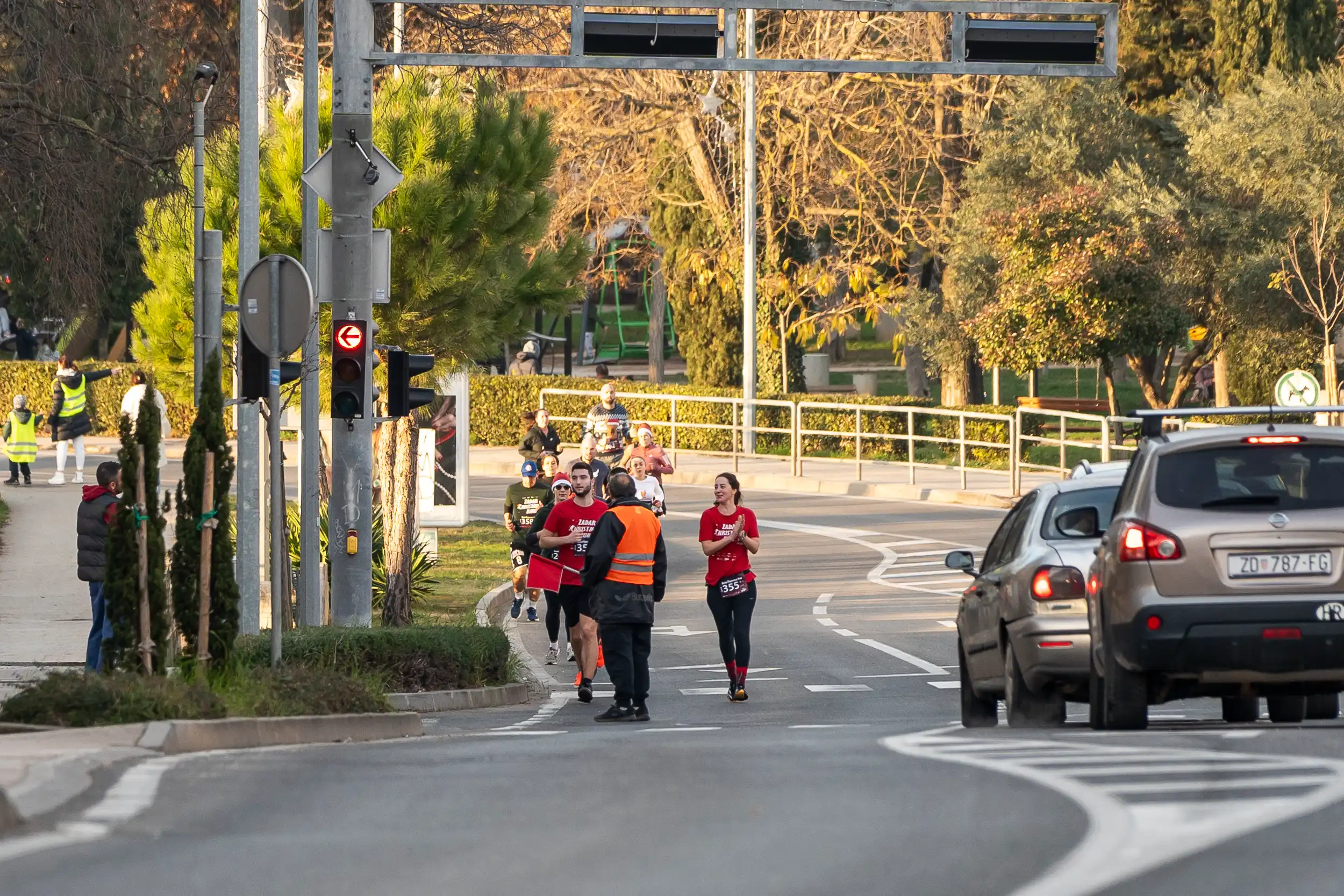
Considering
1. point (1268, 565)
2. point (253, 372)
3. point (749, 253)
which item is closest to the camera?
point (1268, 565)

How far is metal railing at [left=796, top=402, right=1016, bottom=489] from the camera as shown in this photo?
114 ft

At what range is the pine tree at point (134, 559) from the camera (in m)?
12.7

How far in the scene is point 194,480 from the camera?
13.3 meters

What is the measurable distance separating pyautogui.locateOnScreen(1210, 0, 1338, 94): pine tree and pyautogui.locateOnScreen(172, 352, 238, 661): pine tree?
3373 cm

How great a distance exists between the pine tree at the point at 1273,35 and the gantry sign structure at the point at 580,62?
26.9 meters

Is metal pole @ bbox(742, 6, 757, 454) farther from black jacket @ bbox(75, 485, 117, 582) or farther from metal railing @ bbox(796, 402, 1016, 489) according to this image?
black jacket @ bbox(75, 485, 117, 582)

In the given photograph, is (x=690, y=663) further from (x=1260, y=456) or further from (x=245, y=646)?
(x=1260, y=456)

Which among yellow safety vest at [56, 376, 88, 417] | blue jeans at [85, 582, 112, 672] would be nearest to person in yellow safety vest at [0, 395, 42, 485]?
yellow safety vest at [56, 376, 88, 417]

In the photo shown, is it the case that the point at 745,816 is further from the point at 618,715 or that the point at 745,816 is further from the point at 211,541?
the point at 618,715

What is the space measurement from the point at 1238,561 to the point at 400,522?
13.0m

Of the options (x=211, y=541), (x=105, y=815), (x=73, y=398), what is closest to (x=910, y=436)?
(x=73, y=398)

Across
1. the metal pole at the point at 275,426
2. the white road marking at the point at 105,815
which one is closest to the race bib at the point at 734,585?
the metal pole at the point at 275,426

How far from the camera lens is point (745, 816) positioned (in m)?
7.43

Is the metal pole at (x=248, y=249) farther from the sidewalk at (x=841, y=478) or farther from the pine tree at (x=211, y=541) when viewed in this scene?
the sidewalk at (x=841, y=478)
